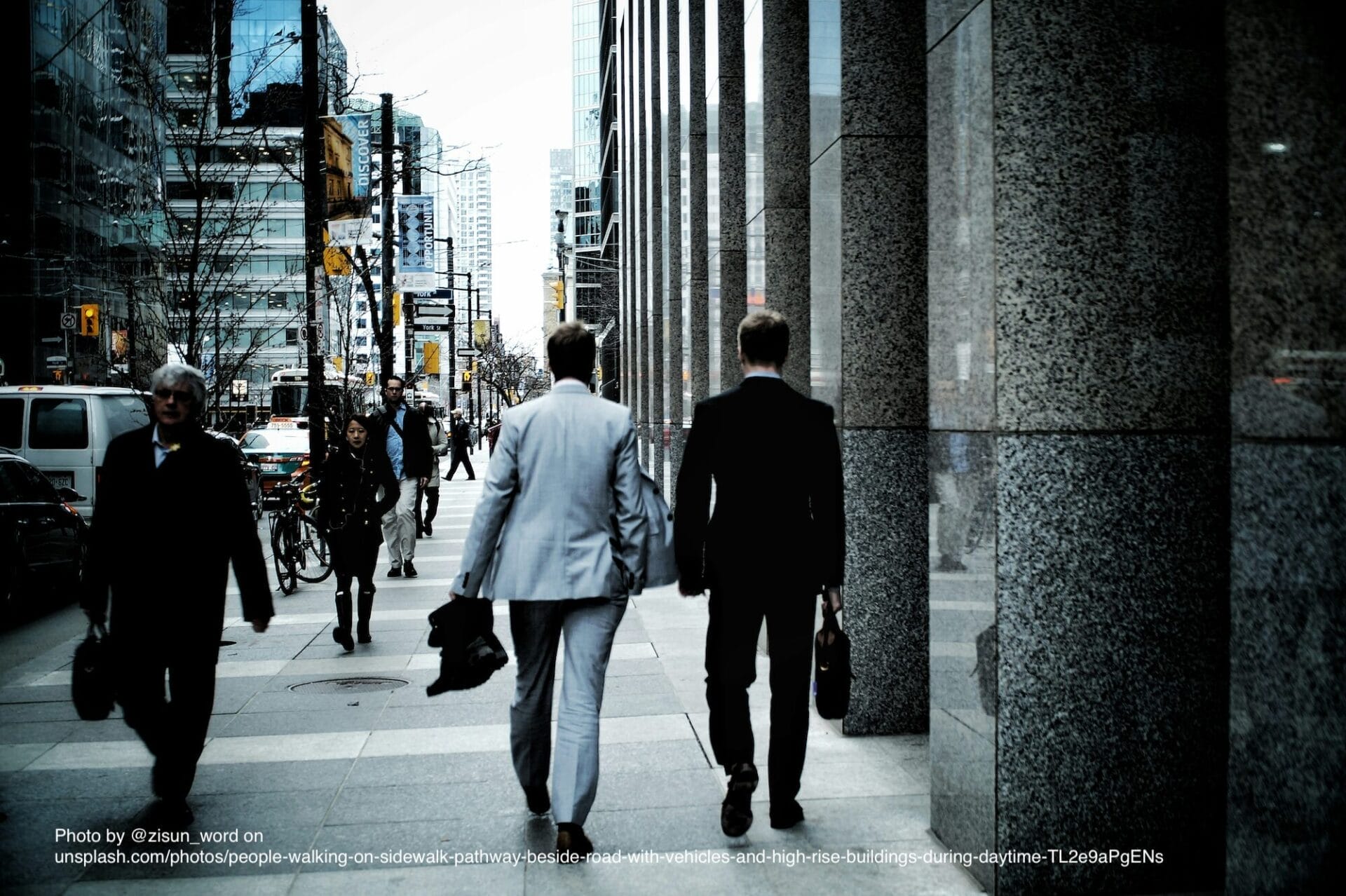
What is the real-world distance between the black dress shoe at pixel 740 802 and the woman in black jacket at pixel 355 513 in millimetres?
5205

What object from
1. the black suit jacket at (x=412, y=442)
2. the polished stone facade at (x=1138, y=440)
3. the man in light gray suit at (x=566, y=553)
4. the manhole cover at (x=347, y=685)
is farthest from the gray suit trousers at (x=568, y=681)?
the black suit jacket at (x=412, y=442)

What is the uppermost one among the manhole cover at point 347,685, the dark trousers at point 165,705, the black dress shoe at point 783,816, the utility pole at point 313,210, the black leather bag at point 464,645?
the utility pole at point 313,210

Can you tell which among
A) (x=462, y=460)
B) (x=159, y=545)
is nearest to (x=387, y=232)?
(x=462, y=460)

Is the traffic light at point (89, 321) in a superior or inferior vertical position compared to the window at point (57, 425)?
superior

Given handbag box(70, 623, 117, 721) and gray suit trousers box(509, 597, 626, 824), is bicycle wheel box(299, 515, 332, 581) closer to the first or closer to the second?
handbag box(70, 623, 117, 721)

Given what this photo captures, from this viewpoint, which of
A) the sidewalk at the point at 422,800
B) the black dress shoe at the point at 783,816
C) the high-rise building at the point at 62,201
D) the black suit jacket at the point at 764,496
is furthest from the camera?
the high-rise building at the point at 62,201

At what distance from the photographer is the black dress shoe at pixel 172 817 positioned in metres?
4.98

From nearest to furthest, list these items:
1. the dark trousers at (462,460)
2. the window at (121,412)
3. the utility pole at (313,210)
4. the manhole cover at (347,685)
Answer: the manhole cover at (347,685), the window at (121,412), the utility pole at (313,210), the dark trousers at (462,460)

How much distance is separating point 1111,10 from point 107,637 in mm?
4818

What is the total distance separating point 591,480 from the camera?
4.62m

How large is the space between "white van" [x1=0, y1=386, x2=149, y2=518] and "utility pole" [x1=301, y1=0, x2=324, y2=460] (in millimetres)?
1701

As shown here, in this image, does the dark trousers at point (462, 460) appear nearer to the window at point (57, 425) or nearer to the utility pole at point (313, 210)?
the utility pole at point (313, 210)

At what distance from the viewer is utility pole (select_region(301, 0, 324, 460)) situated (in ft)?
49.4

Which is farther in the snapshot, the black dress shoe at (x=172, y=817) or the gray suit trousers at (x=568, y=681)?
the black dress shoe at (x=172, y=817)
